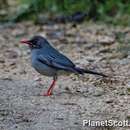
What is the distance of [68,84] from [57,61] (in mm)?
609

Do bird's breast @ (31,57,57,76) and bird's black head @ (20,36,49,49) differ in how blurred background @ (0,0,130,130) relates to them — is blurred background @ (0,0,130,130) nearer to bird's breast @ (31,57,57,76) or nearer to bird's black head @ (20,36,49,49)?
bird's breast @ (31,57,57,76)

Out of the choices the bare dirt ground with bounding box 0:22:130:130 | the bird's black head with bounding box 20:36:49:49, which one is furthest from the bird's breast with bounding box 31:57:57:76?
the bird's black head with bounding box 20:36:49:49

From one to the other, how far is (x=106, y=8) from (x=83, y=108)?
6.74m

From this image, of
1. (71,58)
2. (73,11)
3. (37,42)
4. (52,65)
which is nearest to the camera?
(52,65)

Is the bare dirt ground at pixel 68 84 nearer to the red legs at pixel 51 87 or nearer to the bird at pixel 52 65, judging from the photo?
the red legs at pixel 51 87

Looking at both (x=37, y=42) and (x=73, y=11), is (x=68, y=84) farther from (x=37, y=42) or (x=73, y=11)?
(x=73, y=11)

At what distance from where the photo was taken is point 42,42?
9547mm

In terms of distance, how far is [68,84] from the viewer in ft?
31.6

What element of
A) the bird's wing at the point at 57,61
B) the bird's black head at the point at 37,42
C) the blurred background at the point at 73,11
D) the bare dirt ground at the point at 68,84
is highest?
the bird's black head at the point at 37,42

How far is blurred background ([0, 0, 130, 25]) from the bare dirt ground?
40 cm

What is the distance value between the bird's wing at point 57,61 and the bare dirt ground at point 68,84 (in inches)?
13.8

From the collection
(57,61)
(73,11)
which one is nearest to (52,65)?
(57,61)

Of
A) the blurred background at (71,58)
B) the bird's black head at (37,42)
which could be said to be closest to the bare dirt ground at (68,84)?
the blurred background at (71,58)

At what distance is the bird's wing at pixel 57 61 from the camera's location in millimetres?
9023
